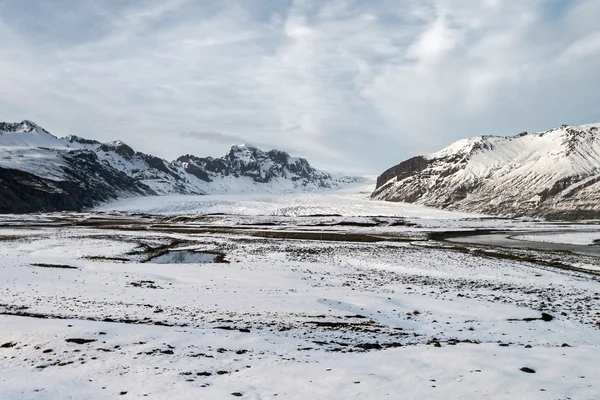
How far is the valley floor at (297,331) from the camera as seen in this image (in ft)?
31.4

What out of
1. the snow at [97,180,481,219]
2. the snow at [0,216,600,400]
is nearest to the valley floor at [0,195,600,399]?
the snow at [0,216,600,400]

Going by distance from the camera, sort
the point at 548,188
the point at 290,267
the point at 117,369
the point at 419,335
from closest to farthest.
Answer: the point at 117,369
the point at 419,335
the point at 290,267
the point at 548,188

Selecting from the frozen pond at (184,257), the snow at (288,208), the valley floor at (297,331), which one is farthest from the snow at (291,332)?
the snow at (288,208)

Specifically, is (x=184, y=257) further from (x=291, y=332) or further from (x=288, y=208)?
(x=288, y=208)

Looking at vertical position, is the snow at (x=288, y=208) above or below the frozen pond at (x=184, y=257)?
above

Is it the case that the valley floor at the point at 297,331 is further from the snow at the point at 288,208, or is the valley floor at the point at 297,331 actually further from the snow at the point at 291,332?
the snow at the point at 288,208

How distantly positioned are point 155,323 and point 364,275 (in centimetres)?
1860

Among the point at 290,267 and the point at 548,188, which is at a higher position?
the point at 548,188

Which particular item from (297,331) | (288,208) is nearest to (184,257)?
(297,331)

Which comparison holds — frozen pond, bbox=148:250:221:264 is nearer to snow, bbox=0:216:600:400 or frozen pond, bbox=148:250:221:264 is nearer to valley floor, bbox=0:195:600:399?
valley floor, bbox=0:195:600:399

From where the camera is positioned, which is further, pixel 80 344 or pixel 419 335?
pixel 419 335

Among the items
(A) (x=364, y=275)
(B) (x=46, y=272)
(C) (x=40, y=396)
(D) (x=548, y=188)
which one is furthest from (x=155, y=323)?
(D) (x=548, y=188)

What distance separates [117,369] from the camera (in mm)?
10828

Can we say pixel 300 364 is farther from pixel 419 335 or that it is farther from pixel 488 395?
pixel 419 335
